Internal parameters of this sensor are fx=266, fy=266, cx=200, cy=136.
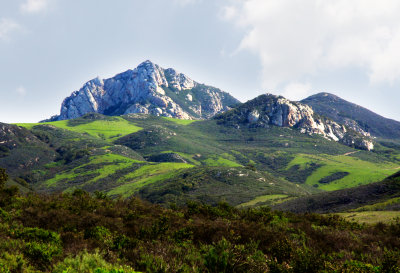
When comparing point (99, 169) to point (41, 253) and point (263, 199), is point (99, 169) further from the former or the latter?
point (41, 253)

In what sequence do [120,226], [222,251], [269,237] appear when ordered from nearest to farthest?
[222,251]
[269,237]
[120,226]

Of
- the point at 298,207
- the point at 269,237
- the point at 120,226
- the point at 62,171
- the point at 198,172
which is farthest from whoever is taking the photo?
the point at 62,171

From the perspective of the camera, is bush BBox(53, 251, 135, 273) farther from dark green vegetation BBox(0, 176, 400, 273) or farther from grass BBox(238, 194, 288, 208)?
grass BBox(238, 194, 288, 208)

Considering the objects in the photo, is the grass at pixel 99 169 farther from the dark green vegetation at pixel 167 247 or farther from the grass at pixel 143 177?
the dark green vegetation at pixel 167 247

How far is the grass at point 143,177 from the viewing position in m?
133

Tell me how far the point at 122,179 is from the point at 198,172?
45416 millimetres

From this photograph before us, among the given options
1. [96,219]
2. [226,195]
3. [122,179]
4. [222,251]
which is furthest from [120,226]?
[122,179]

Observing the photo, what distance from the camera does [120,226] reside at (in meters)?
19.3

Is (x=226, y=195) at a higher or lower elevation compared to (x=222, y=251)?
lower

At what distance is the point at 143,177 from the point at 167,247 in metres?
146

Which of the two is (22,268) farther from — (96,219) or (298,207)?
(298,207)

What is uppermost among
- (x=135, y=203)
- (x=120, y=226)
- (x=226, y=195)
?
(x=120, y=226)

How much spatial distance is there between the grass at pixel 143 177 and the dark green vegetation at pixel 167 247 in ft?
361

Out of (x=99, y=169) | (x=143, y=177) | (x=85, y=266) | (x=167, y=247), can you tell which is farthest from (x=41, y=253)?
(x=99, y=169)
